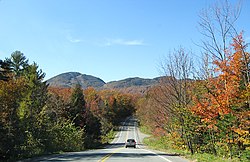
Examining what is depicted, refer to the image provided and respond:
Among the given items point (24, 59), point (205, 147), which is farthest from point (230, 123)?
point (24, 59)

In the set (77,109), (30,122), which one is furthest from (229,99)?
(77,109)

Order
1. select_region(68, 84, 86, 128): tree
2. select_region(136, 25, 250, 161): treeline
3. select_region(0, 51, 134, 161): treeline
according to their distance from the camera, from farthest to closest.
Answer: select_region(68, 84, 86, 128): tree
select_region(0, 51, 134, 161): treeline
select_region(136, 25, 250, 161): treeline

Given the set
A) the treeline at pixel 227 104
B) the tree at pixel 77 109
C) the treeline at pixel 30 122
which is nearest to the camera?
the treeline at pixel 227 104

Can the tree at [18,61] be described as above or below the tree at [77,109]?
above

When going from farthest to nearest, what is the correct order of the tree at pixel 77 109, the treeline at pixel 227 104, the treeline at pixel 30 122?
the tree at pixel 77 109, the treeline at pixel 30 122, the treeline at pixel 227 104

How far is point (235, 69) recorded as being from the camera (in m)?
18.2

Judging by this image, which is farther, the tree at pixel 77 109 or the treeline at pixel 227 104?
the tree at pixel 77 109

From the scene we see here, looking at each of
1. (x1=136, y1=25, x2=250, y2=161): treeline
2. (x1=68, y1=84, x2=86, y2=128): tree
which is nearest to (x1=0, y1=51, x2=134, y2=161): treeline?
(x1=68, y1=84, x2=86, y2=128): tree

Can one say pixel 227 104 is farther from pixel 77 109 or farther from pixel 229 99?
pixel 77 109

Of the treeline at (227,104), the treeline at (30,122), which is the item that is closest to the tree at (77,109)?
the treeline at (30,122)

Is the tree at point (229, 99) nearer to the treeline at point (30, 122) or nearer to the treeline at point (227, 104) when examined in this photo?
the treeline at point (227, 104)

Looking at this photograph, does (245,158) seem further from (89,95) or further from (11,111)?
(89,95)

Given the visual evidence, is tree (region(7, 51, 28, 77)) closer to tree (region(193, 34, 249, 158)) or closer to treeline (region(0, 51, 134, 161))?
treeline (region(0, 51, 134, 161))

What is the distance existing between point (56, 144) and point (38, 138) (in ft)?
22.1
